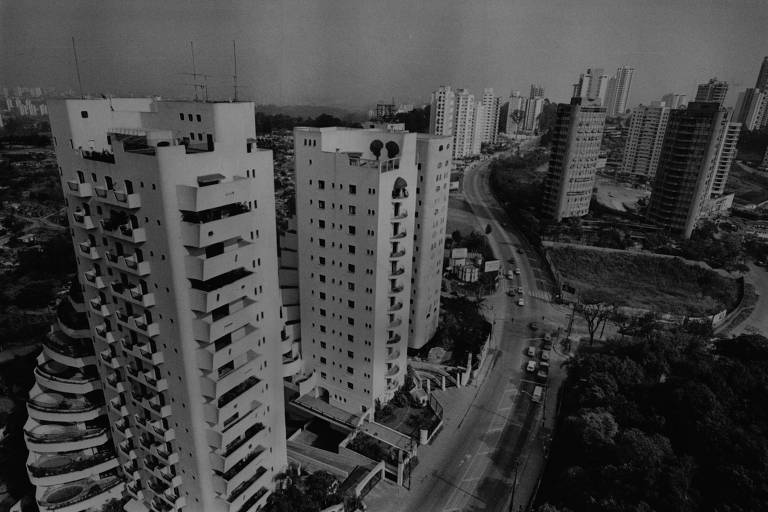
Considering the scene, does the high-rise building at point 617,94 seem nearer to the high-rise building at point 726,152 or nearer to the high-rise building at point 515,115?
the high-rise building at point 515,115

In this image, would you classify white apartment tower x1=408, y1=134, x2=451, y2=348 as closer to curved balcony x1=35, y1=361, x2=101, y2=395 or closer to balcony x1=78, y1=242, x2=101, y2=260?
balcony x1=78, y1=242, x2=101, y2=260

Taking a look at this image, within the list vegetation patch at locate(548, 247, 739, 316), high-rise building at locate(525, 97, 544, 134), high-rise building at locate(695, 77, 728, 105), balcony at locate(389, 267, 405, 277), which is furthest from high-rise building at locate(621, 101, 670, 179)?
balcony at locate(389, 267, 405, 277)

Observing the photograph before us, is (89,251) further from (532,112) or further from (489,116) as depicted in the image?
(532,112)

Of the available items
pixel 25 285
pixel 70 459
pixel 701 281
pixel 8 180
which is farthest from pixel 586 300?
pixel 8 180

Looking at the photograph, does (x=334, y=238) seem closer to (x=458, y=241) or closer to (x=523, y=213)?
(x=458, y=241)

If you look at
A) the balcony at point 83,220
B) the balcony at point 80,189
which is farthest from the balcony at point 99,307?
the balcony at point 80,189
